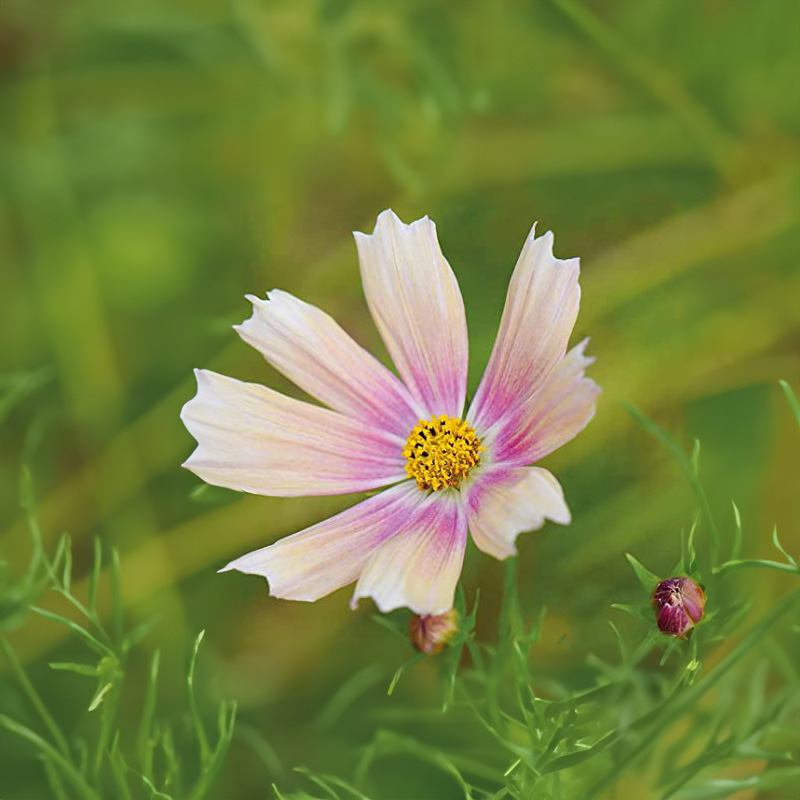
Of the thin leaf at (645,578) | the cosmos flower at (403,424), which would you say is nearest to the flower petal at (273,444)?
the cosmos flower at (403,424)

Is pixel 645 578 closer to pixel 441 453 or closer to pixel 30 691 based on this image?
pixel 441 453

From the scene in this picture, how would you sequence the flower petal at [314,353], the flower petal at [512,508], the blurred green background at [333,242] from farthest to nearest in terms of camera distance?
the blurred green background at [333,242]
the flower petal at [314,353]
the flower petal at [512,508]

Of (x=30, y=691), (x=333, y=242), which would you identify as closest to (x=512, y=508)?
(x=30, y=691)

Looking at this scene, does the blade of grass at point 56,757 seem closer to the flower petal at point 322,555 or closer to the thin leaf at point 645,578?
the flower petal at point 322,555

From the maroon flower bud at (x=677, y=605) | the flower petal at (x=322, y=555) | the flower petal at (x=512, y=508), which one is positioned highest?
the flower petal at (x=512, y=508)

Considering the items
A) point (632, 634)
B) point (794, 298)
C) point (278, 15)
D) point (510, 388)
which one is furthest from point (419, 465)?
point (278, 15)

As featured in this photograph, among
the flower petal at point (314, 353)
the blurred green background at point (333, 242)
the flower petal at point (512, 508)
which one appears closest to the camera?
the flower petal at point (512, 508)

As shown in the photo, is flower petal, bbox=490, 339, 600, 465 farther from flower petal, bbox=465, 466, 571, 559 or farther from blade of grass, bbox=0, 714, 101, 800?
blade of grass, bbox=0, 714, 101, 800

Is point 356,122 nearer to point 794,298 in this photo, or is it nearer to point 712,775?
point 794,298
